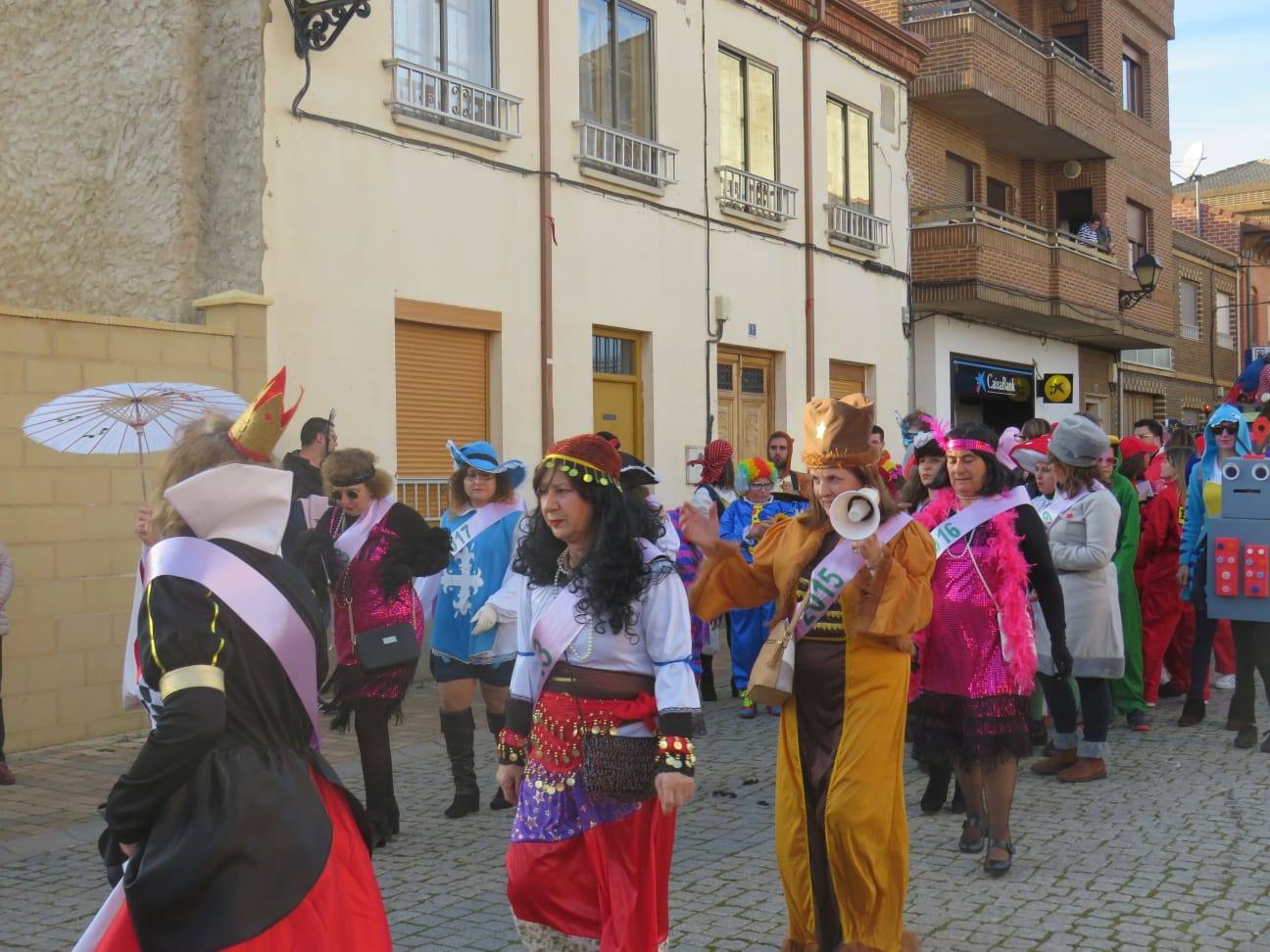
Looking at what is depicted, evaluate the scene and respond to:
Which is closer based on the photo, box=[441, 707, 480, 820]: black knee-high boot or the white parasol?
the white parasol

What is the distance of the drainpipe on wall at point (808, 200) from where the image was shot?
17.5m

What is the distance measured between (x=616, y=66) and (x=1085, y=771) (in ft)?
30.2

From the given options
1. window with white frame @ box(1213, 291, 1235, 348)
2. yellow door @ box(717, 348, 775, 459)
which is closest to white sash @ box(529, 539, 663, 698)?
yellow door @ box(717, 348, 775, 459)

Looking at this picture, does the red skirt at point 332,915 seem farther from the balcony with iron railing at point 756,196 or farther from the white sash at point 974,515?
the balcony with iron railing at point 756,196

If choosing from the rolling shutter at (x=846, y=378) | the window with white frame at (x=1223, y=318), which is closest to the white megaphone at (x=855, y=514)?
the rolling shutter at (x=846, y=378)

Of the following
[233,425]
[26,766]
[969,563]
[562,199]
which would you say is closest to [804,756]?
[969,563]

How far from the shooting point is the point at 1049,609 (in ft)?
21.3

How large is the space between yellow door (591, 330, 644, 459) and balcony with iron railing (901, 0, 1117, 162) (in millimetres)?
8098

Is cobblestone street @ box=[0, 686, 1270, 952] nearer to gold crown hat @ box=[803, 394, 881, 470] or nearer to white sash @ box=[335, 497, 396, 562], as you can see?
white sash @ box=[335, 497, 396, 562]

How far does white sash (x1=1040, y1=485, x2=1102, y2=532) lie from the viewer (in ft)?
26.1

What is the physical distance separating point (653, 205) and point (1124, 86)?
15.8 metres

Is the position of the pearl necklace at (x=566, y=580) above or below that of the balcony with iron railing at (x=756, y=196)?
below

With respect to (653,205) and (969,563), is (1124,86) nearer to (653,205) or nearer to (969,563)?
(653,205)

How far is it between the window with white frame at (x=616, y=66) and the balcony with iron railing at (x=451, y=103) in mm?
1434
